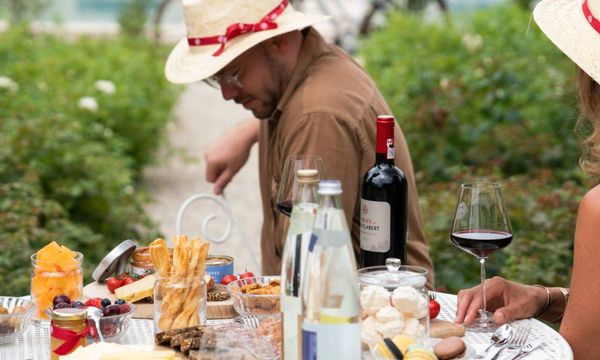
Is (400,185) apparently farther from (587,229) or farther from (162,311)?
(162,311)

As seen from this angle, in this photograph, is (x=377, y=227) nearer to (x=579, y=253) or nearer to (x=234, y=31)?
(x=579, y=253)

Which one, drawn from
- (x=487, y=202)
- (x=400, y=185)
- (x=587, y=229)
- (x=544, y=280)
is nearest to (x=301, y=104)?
(x=400, y=185)

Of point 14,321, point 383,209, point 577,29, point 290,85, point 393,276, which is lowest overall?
point 14,321

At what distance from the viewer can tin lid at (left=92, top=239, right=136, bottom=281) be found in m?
3.21

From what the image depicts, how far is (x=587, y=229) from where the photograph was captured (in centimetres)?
269

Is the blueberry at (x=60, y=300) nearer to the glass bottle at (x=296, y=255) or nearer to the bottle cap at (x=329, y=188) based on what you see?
the glass bottle at (x=296, y=255)

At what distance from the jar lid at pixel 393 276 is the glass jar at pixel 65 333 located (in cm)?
66

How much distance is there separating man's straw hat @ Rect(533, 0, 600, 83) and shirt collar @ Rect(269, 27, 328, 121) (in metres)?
1.04

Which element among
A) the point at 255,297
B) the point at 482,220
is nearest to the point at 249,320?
the point at 255,297

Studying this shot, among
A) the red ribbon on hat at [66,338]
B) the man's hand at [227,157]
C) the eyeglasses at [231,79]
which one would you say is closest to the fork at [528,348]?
the red ribbon on hat at [66,338]

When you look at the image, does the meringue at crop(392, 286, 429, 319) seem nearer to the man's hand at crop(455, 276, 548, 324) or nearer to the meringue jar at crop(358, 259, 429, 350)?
the meringue jar at crop(358, 259, 429, 350)

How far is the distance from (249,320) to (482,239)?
24.8 inches

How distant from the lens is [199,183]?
28.9 feet

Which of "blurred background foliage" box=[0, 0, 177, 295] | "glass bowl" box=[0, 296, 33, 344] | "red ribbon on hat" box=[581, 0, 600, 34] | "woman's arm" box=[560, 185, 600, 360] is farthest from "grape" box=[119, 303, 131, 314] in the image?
"blurred background foliage" box=[0, 0, 177, 295]
